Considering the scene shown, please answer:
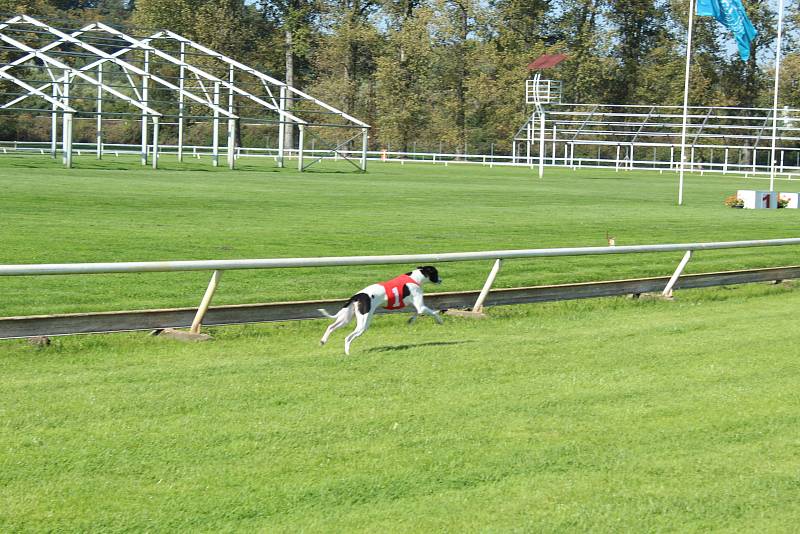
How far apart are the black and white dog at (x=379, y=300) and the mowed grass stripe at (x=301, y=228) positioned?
345cm

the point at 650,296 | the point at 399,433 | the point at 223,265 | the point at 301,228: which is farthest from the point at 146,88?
the point at 399,433

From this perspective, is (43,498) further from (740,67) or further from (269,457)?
(740,67)

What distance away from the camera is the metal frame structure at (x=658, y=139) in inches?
2874

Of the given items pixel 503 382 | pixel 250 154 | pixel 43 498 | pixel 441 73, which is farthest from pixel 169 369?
pixel 441 73

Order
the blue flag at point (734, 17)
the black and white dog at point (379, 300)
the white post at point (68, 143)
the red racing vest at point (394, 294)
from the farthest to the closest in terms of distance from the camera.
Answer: the white post at point (68, 143), the blue flag at point (734, 17), the red racing vest at point (394, 294), the black and white dog at point (379, 300)

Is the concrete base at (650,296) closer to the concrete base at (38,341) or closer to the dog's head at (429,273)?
the dog's head at (429,273)

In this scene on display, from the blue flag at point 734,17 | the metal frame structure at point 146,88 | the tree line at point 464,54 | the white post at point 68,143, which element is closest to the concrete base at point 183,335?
the blue flag at point 734,17

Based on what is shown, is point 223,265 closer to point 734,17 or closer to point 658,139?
point 734,17

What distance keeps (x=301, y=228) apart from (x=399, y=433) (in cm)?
1518

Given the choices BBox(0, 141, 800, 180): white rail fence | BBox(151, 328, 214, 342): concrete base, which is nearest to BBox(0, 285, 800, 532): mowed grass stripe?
BBox(151, 328, 214, 342): concrete base

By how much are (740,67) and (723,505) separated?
279 feet

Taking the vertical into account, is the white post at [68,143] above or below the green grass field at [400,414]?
above

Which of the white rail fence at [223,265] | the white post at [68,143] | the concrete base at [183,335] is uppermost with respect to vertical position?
the white post at [68,143]

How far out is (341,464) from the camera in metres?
6.82
